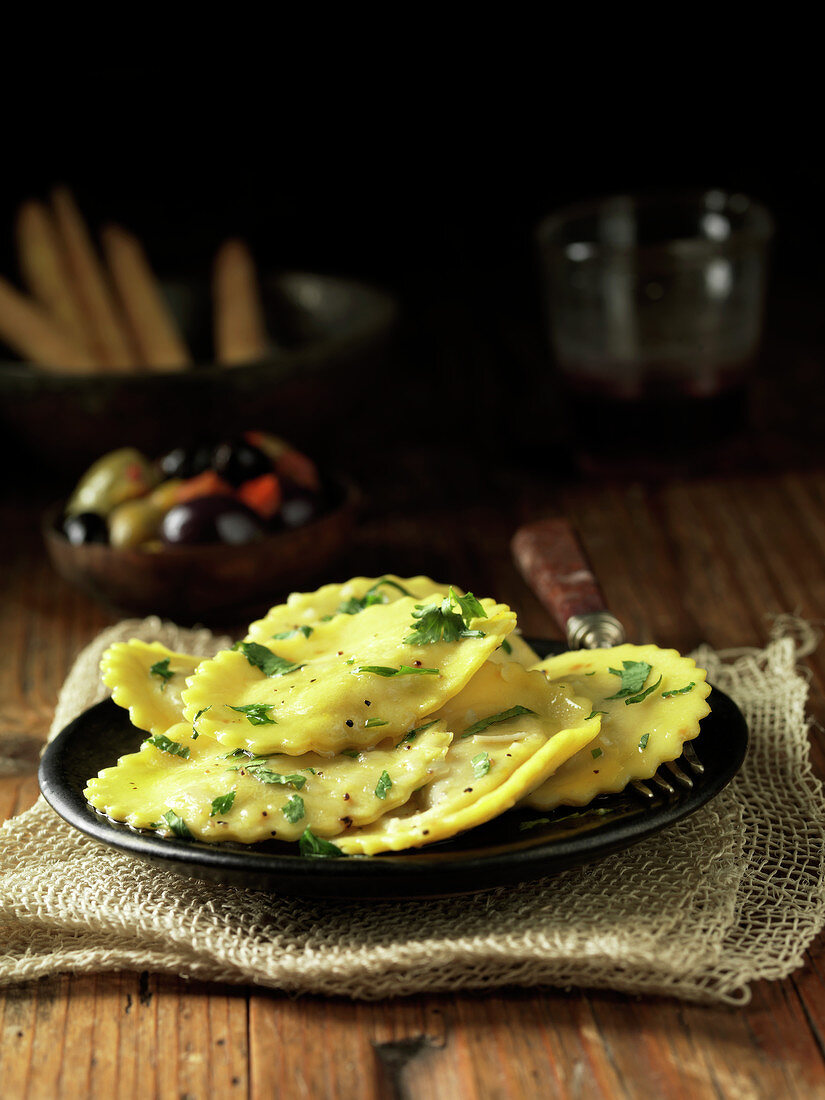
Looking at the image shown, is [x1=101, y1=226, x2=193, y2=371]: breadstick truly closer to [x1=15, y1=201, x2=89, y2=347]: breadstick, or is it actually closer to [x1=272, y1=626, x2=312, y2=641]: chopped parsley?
[x1=15, y1=201, x2=89, y2=347]: breadstick

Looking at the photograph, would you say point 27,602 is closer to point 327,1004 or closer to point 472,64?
point 327,1004

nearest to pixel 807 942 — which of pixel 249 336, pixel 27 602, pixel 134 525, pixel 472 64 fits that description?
pixel 134 525

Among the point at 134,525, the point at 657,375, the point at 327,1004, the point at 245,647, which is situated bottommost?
the point at 657,375

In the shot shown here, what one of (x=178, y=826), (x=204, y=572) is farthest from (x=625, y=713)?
(x=204, y=572)

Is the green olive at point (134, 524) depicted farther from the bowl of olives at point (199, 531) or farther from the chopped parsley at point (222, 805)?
the chopped parsley at point (222, 805)

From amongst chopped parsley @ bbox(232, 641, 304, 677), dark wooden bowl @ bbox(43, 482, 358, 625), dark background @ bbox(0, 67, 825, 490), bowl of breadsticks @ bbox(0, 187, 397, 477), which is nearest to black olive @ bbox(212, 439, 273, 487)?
dark wooden bowl @ bbox(43, 482, 358, 625)

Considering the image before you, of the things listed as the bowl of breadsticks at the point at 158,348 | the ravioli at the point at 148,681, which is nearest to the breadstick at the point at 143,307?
the bowl of breadsticks at the point at 158,348

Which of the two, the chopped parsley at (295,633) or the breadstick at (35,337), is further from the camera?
the breadstick at (35,337)
